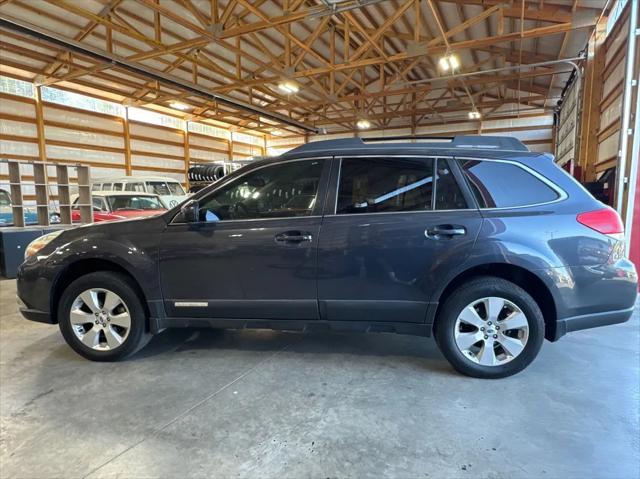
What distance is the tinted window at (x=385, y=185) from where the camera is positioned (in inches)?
101

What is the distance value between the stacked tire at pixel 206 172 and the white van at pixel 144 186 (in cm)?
126

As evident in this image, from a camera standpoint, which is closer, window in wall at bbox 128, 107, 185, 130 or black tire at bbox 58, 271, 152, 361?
black tire at bbox 58, 271, 152, 361

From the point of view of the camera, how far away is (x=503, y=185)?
8.24 feet

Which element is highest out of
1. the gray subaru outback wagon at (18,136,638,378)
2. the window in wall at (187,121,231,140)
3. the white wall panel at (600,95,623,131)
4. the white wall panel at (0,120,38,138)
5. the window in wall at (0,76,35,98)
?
the window in wall at (187,121,231,140)

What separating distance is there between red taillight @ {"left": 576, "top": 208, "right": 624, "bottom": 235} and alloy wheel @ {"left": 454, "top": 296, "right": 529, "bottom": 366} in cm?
71

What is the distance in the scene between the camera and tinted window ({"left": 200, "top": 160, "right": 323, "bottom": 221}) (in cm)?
270

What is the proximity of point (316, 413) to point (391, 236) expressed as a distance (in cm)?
122

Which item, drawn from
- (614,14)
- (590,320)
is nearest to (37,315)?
(590,320)

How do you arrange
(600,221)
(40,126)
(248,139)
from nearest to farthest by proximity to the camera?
(600,221)
(40,126)
(248,139)

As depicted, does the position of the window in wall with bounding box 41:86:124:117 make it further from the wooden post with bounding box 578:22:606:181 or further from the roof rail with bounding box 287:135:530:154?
the wooden post with bounding box 578:22:606:181

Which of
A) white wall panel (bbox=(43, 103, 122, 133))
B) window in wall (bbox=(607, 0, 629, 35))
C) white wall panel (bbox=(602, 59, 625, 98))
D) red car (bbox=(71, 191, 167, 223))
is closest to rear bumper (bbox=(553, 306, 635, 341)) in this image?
white wall panel (bbox=(602, 59, 625, 98))

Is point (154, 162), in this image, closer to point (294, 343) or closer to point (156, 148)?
point (156, 148)

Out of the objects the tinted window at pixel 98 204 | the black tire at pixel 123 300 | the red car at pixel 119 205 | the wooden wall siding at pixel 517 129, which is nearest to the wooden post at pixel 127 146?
the red car at pixel 119 205

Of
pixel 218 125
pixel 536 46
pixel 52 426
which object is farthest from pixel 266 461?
pixel 218 125
